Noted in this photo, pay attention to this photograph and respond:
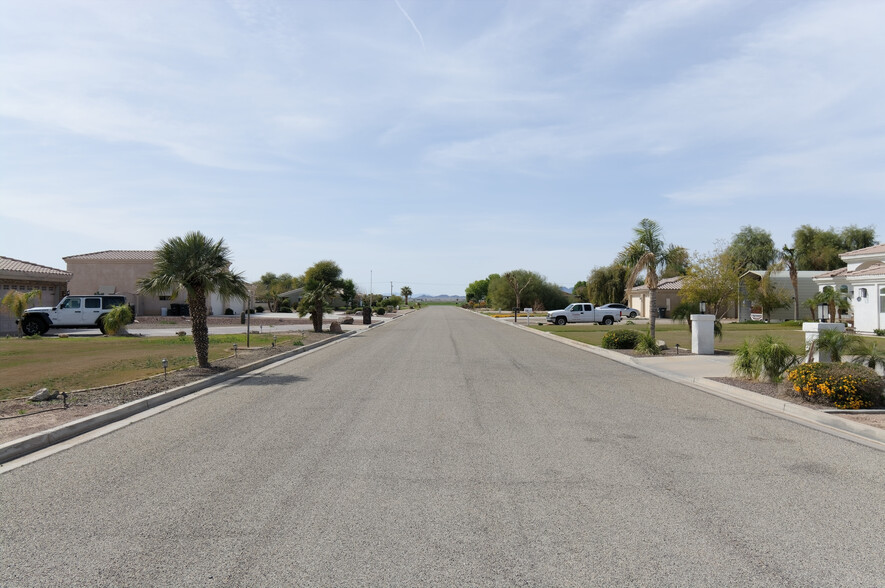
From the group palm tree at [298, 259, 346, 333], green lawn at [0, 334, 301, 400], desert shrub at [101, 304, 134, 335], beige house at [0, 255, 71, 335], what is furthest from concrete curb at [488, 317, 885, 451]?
beige house at [0, 255, 71, 335]

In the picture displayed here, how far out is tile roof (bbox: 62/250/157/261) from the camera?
53812 millimetres

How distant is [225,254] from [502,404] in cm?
928

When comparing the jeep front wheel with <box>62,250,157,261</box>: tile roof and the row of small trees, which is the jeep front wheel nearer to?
<box>62,250,157,261</box>: tile roof

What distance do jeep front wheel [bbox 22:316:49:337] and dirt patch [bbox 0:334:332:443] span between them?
67.0 ft

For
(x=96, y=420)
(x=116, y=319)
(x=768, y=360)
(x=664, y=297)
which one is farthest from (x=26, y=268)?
(x=664, y=297)

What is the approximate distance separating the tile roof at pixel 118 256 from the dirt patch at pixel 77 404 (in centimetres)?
4421

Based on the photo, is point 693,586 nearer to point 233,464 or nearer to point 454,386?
point 233,464

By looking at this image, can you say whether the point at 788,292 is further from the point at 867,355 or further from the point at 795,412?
the point at 795,412

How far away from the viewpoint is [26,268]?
118ft

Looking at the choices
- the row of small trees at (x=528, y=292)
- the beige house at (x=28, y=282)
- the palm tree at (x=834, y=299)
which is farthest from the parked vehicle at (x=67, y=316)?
the row of small trees at (x=528, y=292)

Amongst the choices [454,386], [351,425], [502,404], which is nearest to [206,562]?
[351,425]

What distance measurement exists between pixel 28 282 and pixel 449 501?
125 ft

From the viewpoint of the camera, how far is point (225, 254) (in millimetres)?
16453

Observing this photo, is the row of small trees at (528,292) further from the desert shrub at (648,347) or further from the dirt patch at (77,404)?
the dirt patch at (77,404)
